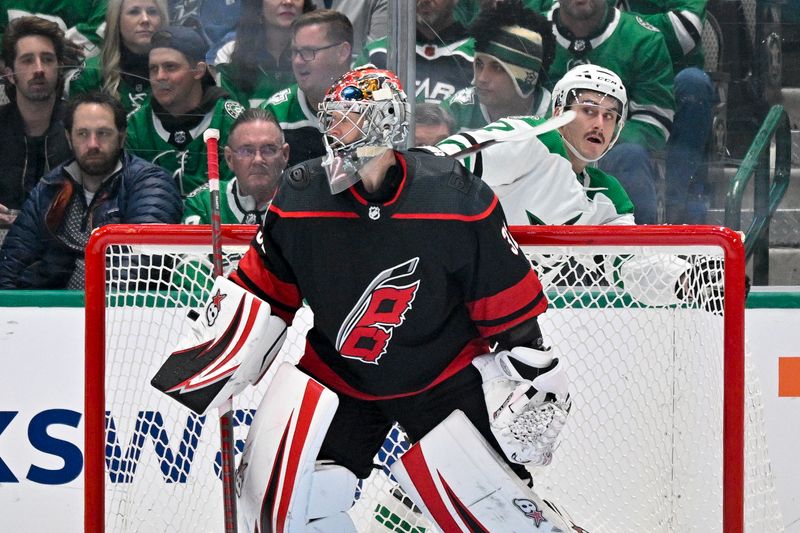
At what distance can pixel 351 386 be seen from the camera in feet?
6.29

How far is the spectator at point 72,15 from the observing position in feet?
8.87

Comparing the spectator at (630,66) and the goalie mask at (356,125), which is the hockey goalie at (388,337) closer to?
the goalie mask at (356,125)

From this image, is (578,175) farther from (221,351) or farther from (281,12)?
(221,351)

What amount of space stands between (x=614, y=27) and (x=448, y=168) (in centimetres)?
119

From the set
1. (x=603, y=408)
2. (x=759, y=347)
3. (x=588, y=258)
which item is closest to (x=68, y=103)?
(x=588, y=258)

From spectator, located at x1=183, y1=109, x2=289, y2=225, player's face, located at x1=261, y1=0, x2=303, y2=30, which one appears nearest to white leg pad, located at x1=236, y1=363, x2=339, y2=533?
spectator, located at x1=183, y1=109, x2=289, y2=225

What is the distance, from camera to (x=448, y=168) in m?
1.86

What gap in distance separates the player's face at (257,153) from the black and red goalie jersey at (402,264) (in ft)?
2.94

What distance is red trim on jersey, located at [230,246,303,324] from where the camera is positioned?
74.9 inches

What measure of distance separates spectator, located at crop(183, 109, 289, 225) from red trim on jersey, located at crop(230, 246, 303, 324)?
82 cm

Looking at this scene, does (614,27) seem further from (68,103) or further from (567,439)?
(68,103)

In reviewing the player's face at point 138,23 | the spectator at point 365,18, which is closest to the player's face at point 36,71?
the player's face at point 138,23

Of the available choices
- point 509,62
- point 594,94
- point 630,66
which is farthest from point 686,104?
point 509,62

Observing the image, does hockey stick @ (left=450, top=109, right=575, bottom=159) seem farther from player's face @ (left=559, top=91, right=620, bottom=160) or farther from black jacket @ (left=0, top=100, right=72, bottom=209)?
black jacket @ (left=0, top=100, right=72, bottom=209)
